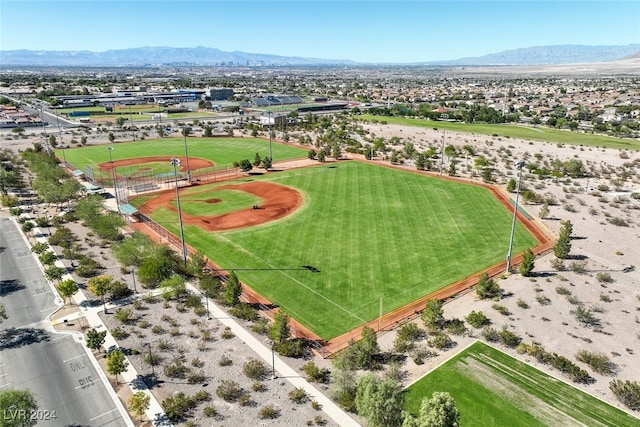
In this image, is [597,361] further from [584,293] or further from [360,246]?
[360,246]

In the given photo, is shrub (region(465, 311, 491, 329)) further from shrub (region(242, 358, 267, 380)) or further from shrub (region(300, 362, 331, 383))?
shrub (region(242, 358, 267, 380))

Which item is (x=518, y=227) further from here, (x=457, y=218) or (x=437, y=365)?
(x=437, y=365)

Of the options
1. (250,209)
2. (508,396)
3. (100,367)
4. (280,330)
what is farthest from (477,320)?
(250,209)

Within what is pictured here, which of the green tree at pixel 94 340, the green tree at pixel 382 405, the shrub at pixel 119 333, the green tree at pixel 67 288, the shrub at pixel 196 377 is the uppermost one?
the green tree at pixel 382 405

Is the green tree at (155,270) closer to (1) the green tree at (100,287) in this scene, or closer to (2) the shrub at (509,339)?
(1) the green tree at (100,287)

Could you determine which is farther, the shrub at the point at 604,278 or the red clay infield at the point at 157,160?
the red clay infield at the point at 157,160

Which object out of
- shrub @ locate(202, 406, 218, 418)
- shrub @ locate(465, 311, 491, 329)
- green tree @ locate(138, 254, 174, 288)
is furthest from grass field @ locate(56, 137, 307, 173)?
shrub @ locate(202, 406, 218, 418)

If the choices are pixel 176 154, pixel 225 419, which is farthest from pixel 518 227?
pixel 176 154

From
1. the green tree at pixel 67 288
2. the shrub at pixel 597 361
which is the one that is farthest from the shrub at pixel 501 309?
the green tree at pixel 67 288
